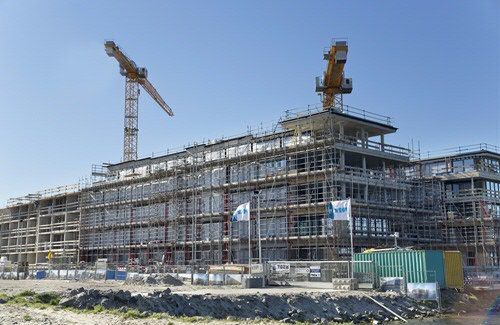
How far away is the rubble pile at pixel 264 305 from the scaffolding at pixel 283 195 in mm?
14363

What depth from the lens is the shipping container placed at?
36562mm

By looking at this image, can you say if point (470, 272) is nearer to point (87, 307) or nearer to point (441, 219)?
point (441, 219)

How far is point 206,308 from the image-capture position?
27.9 metres

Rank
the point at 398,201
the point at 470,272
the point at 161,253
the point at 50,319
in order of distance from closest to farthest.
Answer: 1. the point at 50,319
2. the point at 470,272
3. the point at 398,201
4. the point at 161,253

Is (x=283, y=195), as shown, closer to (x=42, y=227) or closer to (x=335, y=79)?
(x=335, y=79)

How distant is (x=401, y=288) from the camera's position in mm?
35469

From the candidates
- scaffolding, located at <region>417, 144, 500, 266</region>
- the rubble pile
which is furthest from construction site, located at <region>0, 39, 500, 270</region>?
the rubble pile

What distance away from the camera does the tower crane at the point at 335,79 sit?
68062 millimetres

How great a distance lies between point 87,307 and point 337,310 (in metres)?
12.9

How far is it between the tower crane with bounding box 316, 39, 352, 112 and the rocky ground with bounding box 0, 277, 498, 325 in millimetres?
38394


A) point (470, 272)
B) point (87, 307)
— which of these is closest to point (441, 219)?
point (470, 272)

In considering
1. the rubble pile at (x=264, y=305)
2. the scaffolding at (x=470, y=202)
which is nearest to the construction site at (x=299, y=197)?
the scaffolding at (x=470, y=202)

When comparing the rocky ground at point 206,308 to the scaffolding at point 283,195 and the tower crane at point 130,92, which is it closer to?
the scaffolding at point 283,195

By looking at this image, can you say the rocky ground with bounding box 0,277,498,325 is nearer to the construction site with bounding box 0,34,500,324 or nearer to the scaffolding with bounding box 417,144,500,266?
the construction site with bounding box 0,34,500,324
